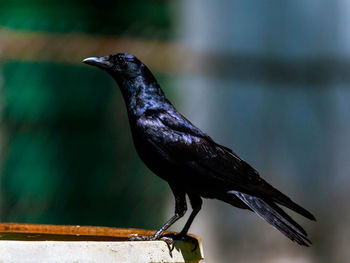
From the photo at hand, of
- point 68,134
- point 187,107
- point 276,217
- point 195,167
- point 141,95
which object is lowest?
point 68,134

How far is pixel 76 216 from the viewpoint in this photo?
5.59 m

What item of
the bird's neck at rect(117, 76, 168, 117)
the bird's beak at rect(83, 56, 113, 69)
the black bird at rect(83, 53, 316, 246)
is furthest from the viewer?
the bird's beak at rect(83, 56, 113, 69)

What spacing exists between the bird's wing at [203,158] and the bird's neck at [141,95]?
9 centimetres

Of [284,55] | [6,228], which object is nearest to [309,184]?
[284,55]

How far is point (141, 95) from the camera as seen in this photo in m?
3.22

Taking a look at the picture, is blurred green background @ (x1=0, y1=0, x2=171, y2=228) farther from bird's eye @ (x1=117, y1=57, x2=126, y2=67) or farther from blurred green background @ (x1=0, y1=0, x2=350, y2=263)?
bird's eye @ (x1=117, y1=57, x2=126, y2=67)

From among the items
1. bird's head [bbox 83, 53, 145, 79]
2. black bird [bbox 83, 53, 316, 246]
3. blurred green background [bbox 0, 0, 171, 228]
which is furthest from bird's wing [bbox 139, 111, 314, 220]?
blurred green background [bbox 0, 0, 171, 228]

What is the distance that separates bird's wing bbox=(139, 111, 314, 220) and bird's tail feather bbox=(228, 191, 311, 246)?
0.9 inches

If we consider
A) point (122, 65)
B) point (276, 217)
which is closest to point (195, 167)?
point (276, 217)

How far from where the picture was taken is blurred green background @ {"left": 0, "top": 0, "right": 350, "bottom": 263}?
5.69 metres

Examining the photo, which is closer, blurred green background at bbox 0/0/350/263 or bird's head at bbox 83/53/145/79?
bird's head at bbox 83/53/145/79

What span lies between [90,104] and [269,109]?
134 cm

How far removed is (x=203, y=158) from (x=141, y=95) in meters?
0.38

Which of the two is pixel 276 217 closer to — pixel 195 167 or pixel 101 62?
pixel 195 167
